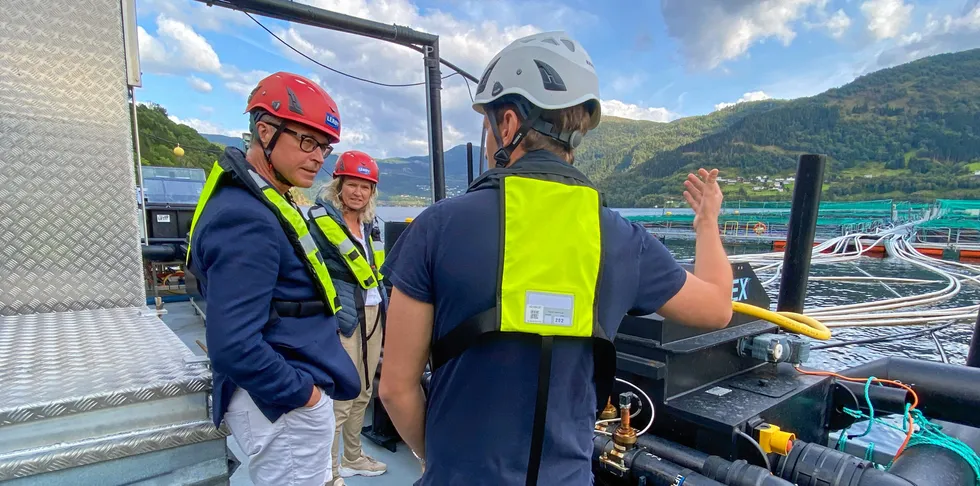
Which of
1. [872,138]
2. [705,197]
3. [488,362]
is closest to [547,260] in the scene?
[488,362]

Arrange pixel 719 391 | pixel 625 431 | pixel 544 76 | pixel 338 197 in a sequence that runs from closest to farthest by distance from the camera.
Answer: pixel 544 76 < pixel 625 431 < pixel 719 391 < pixel 338 197

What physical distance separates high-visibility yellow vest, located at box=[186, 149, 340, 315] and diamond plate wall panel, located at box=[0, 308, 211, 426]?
0.38 metres

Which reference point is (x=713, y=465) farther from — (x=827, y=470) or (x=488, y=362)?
(x=488, y=362)

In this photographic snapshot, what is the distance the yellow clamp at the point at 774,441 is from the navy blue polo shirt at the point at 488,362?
4.07 ft

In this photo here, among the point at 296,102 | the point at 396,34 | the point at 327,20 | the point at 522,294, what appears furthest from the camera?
the point at 396,34

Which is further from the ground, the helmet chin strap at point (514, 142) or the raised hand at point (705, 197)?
the helmet chin strap at point (514, 142)

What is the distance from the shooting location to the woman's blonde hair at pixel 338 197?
10.3 ft

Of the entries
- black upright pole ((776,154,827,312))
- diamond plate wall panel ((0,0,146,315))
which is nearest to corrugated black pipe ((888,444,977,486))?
black upright pole ((776,154,827,312))

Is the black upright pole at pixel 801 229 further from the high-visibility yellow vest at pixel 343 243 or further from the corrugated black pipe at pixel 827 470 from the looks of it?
the high-visibility yellow vest at pixel 343 243

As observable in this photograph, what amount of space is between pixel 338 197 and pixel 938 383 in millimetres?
3770

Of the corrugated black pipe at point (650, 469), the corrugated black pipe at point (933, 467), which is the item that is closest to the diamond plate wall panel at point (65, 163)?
the corrugated black pipe at point (650, 469)

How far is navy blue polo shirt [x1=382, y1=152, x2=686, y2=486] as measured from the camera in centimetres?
97

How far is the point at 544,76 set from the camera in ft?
3.58

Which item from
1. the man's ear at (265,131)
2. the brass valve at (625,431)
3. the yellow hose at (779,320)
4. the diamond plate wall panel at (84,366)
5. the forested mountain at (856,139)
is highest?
the forested mountain at (856,139)
